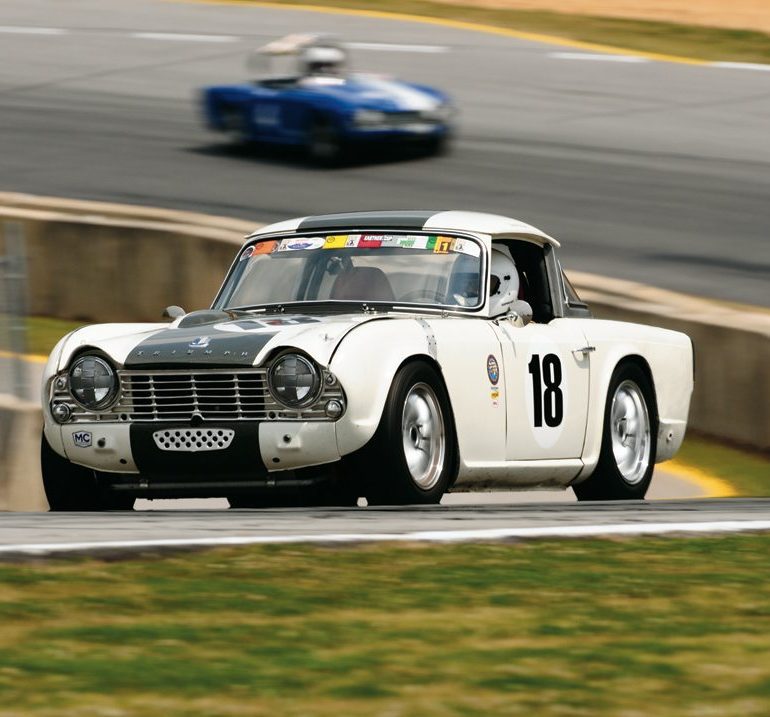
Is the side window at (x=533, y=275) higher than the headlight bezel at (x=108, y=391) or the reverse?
higher

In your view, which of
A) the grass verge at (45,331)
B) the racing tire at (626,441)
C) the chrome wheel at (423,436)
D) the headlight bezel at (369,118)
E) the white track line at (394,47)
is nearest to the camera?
the chrome wheel at (423,436)

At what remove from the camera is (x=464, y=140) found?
24.1m

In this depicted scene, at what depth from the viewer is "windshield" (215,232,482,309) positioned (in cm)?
884

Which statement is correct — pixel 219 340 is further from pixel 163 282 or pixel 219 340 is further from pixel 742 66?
pixel 742 66

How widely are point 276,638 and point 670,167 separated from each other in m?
18.5

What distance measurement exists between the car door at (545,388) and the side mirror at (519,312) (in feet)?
0.10

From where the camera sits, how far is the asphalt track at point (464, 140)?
65.2 feet

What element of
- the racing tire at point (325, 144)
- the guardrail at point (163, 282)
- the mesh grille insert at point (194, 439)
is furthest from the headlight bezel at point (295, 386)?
the racing tire at point (325, 144)

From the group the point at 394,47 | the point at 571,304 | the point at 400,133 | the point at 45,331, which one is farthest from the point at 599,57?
the point at 571,304

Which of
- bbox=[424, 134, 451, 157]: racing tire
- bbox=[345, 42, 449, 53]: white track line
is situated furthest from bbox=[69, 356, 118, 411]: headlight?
bbox=[345, 42, 449, 53]: white track line

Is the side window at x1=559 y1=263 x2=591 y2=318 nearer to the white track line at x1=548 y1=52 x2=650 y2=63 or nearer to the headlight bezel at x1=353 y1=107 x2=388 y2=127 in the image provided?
the headlight bezel at x1=353 y1=107 x2=388 y2=127

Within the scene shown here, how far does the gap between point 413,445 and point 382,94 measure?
14163 mm

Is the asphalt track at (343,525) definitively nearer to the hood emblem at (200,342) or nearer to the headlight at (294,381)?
the headlight at (294,381)

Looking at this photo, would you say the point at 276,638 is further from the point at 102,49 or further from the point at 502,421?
the point at 102,49
